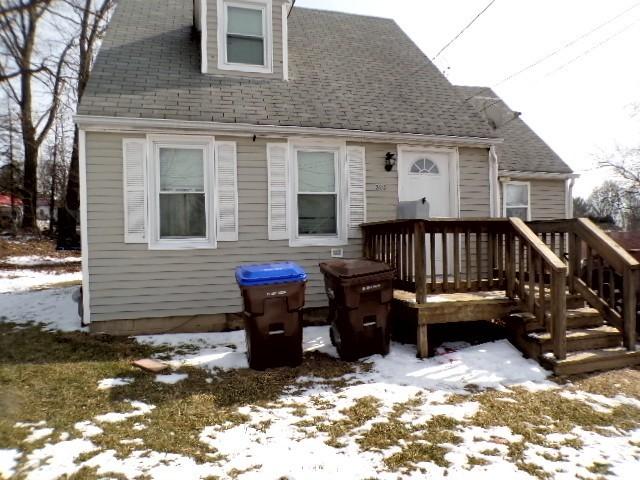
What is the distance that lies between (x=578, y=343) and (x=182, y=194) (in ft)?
18.5

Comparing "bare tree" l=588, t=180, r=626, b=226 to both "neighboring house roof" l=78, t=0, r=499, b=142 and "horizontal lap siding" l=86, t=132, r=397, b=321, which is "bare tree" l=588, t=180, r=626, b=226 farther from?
"horizontal lap siding" l=86, t=132, r=397, b=321

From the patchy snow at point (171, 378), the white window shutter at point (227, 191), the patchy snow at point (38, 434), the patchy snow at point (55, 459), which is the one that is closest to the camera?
the patchy snow at point (55, 459)

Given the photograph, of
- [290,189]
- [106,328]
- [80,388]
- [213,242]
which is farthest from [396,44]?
[80,388]

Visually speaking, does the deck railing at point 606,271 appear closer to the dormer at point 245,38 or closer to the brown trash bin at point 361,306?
the brown trash bin at point 361,306

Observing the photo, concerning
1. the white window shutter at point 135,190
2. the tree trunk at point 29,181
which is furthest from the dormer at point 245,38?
the tree trunk at point 29,181

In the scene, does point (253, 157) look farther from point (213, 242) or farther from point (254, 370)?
point (254, 370)

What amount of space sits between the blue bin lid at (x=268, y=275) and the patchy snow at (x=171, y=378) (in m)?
1.14

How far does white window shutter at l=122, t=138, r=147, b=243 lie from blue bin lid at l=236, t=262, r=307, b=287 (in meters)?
2.22

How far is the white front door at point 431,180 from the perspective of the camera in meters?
7.09

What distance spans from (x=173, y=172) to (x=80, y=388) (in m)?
3.30

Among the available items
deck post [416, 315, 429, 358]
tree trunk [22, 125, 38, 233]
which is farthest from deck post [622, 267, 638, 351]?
tree trunk [22, 125, 38, 233]

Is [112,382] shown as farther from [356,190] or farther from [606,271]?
[606,271]

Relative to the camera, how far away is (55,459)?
276cm

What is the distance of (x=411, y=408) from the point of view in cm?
Result: 358
